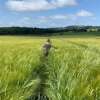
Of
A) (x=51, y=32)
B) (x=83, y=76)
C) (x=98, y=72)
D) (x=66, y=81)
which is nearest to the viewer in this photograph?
(x=66, y=81)

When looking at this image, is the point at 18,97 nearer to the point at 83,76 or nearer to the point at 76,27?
the point at 83,76

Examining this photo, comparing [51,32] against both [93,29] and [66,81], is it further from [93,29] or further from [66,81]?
[66,81]

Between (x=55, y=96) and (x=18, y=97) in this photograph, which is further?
(x=55, y=96)

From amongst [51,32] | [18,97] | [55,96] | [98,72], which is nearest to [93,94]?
[55,96]

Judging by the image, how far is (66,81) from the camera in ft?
17.1

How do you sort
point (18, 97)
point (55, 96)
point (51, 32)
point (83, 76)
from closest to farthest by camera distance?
point (18, 97)
point (55, 96)
point (83, 76)
point (51, 32)

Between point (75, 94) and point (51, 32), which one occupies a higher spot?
point (75, 94)

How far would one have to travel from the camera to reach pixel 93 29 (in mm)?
168000

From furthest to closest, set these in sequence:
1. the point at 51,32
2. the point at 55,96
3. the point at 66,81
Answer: the point at 51,32 → the point at 66,81 → the point at 55,96

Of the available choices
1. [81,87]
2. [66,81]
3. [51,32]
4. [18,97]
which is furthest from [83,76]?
[51,32]

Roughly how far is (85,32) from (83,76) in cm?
15791

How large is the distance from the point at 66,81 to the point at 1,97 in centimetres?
122

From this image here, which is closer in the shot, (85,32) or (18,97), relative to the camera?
(18,97)

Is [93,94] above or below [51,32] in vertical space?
above
